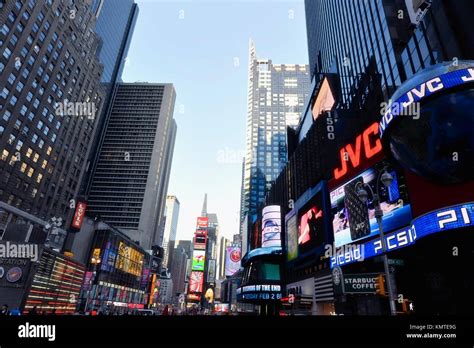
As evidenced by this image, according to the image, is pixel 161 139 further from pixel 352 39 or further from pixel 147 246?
pixel 352 39

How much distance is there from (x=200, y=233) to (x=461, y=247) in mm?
118555

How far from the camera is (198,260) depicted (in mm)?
113125

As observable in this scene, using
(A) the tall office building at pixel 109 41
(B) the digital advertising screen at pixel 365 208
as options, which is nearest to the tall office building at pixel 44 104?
(A) the tall office building at pixel 109 41

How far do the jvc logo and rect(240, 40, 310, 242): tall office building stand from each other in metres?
141

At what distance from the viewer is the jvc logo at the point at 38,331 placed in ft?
11.6

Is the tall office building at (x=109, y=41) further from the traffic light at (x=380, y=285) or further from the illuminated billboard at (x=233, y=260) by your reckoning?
the traffic light at (x=380, y=285)

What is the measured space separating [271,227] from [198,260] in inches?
2850

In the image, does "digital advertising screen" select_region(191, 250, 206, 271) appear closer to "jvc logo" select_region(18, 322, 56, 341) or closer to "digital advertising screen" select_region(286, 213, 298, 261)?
"digital advertising screen" select_region(286, 213, 298, 261)

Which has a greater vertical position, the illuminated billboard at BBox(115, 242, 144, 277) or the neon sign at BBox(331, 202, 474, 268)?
the illuminated billboard at BBox(115, 242, 144, 277)

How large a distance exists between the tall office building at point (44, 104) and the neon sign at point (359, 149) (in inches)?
2483

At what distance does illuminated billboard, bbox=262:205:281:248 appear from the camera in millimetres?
48069
